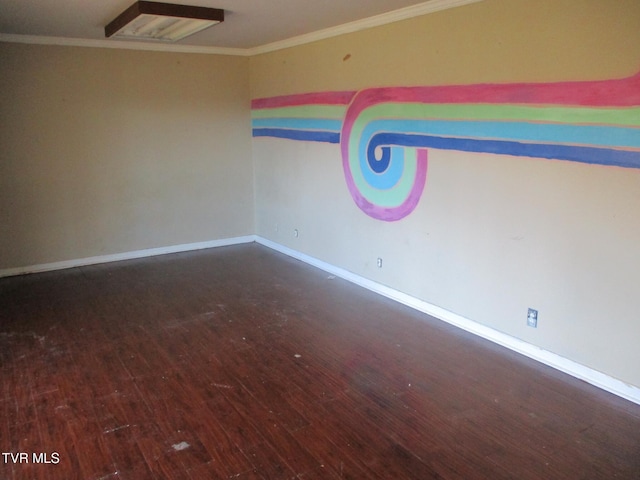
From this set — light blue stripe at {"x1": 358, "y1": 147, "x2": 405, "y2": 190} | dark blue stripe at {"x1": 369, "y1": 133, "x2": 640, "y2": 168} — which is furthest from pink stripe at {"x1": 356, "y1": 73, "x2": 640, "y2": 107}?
light blue stripe at {"x1": 358, "y1": 147, "x2": 405, "y2": 190}

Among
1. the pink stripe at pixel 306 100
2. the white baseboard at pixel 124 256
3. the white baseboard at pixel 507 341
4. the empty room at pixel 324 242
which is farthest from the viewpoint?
the white baseboard at pixel 124 256

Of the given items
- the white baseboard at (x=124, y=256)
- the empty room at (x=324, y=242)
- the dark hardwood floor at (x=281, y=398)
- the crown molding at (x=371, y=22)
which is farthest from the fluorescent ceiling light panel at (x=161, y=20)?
the white baseboard at (x=124, y=256)

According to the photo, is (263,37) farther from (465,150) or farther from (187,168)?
(465,150)

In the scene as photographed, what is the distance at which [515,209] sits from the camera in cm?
327

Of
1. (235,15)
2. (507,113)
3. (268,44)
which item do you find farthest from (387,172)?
(268,44)

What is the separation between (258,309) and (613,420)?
2.63m

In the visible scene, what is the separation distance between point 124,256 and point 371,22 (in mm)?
3730

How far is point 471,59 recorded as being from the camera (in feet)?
11.2

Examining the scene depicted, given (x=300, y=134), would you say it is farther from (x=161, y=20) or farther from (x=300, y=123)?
(x=161, y=20)

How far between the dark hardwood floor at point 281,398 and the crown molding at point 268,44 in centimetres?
237

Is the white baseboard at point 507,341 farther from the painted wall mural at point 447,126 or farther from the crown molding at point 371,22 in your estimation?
the crown molding at point 371,22

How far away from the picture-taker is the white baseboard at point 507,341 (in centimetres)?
287

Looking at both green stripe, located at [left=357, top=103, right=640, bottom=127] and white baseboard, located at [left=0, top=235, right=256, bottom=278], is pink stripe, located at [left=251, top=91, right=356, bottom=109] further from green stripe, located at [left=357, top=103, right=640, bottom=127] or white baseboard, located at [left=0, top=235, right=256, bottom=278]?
white baseboard, located at [left=0, top=235, right=256, bottom=278]

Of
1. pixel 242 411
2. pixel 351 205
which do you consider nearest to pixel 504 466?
pixel 242 411
